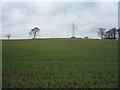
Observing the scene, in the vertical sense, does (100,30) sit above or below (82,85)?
above

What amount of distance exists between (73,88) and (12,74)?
11.5 ft

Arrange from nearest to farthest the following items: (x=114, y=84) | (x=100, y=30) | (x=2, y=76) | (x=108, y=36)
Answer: (x=114, y=84) → (x=2, y=76) → (x=108, y=36) → (x=100, y=30)

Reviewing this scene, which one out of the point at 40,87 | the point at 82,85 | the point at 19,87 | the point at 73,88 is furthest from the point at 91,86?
the point at 19,87

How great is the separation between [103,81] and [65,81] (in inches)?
70.3

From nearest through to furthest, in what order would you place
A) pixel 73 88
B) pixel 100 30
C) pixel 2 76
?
pixel 73 88
pixel 2 76
pixel 100 30

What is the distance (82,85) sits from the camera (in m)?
4.82

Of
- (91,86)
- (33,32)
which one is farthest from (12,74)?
(33,32)

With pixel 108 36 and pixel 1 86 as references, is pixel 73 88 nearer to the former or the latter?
pixel 1 86

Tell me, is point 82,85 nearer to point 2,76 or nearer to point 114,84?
point 114,84

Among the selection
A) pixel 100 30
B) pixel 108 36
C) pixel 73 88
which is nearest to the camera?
pixel 73 88

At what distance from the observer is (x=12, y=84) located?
481 cm

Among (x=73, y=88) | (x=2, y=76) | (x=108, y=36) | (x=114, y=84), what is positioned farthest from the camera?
(x=108, y=36)

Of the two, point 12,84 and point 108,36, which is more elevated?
point 108,36

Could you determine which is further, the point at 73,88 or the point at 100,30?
the point at 100,30
